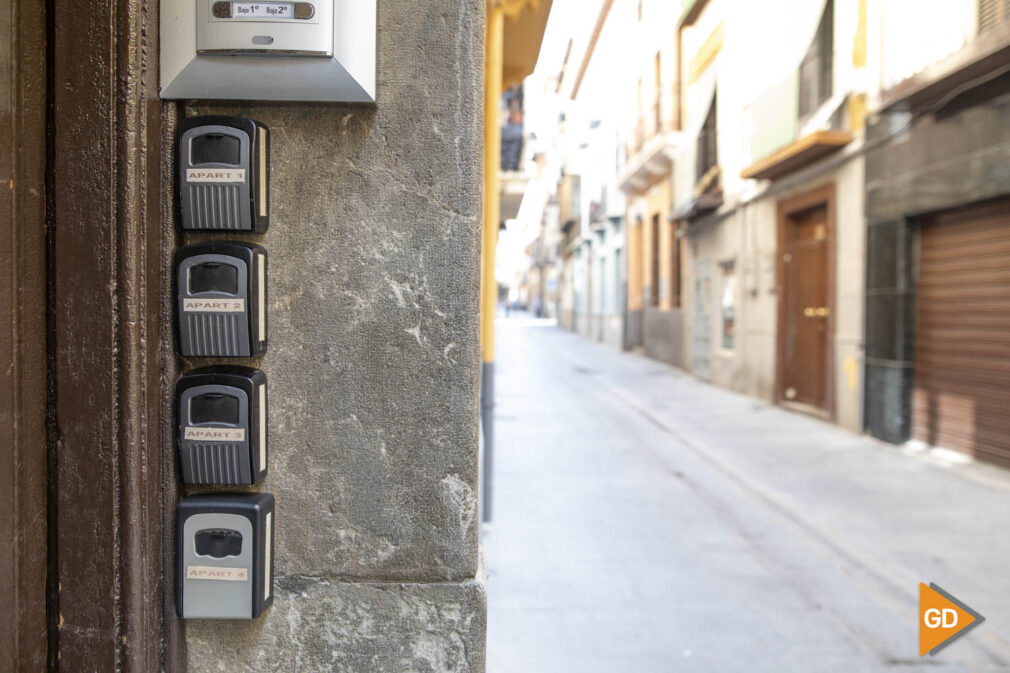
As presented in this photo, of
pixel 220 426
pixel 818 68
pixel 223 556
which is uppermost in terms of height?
pixel 818 68

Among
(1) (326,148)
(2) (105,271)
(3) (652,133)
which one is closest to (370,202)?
(1) (326,148)

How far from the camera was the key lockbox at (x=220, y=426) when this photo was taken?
4.91 ft

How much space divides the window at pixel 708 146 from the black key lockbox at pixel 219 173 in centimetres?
1223

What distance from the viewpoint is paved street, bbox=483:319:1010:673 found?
3.26 m

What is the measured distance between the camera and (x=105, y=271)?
139 centimetres

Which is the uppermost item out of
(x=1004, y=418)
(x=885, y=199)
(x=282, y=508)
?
(x=885, y=199)

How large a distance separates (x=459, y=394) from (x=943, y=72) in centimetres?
676

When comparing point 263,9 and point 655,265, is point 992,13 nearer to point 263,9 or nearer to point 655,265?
point 263,9

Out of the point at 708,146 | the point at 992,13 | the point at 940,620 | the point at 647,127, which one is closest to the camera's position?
the point at 940,620

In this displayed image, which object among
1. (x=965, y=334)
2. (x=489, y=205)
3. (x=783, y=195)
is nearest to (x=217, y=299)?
(x=489, y=205)

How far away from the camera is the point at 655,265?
68.1ft

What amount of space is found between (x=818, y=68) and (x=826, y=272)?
2.81 meters

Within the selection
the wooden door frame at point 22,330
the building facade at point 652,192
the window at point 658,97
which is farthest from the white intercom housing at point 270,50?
the window at point 658,97

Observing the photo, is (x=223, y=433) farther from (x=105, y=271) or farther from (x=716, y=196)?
(x=716, y=196)
